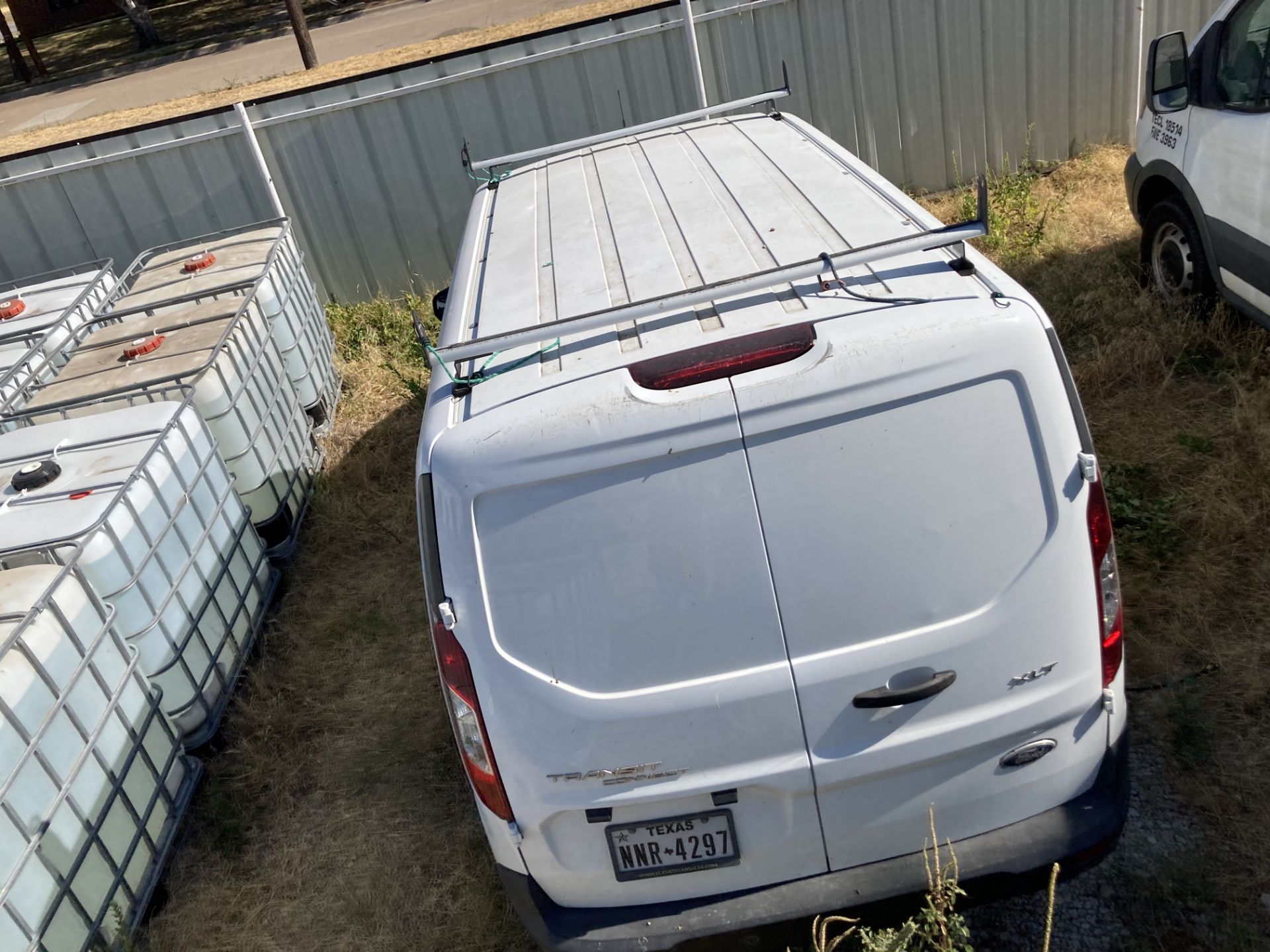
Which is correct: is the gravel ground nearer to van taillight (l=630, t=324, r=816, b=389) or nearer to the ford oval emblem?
the ford oval emblem

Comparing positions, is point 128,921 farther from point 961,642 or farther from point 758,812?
point 961,642

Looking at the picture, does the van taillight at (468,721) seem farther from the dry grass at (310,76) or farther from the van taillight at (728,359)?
the dry grass at (310,76)

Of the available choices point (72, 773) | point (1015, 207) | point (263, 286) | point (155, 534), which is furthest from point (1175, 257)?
point (72, 773)

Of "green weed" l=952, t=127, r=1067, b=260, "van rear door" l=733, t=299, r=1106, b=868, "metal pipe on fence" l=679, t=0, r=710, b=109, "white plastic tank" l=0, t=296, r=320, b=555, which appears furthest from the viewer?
"metal pipe on fence" l=679, t=0, r=710, b=109

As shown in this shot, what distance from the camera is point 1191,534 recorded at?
14.6 ft

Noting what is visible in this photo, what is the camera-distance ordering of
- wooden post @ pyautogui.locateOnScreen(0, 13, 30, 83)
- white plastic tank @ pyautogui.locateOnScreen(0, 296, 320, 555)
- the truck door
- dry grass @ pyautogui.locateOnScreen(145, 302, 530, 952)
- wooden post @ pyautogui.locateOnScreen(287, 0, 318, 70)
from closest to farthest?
1. dry grass @ pyautogui.locateOnScreen(145, 302, 530, 952)
2. the truck door
3. white plastic tank @ pyautogui.locateOnScreen(0, 296, 320, 555)
4. wooden post @ pyautogui.locateOnScreen(287, 0, 318, 70)
5. wooden post @ pyautogui.locateOnScreen(0, 13, 30, 83)

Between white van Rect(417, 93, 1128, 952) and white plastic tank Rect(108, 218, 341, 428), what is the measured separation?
3997 mm

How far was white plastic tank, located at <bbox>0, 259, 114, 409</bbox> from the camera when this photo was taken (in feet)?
19.9

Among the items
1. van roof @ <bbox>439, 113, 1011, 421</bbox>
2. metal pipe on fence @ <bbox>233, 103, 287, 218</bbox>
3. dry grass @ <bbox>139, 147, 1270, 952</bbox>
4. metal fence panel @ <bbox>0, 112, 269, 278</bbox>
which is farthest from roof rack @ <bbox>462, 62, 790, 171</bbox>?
metal fence panel @ <bbox>0, 112, 269, 278</bbox>

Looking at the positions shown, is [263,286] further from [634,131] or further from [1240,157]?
[1240,157]

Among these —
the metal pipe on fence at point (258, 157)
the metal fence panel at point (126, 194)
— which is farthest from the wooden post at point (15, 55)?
the metal pipe on fence at point (258, 157)

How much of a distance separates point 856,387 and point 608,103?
21.7 feet

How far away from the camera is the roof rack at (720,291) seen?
259 centimetres

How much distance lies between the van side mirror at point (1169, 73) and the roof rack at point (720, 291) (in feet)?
11.6
